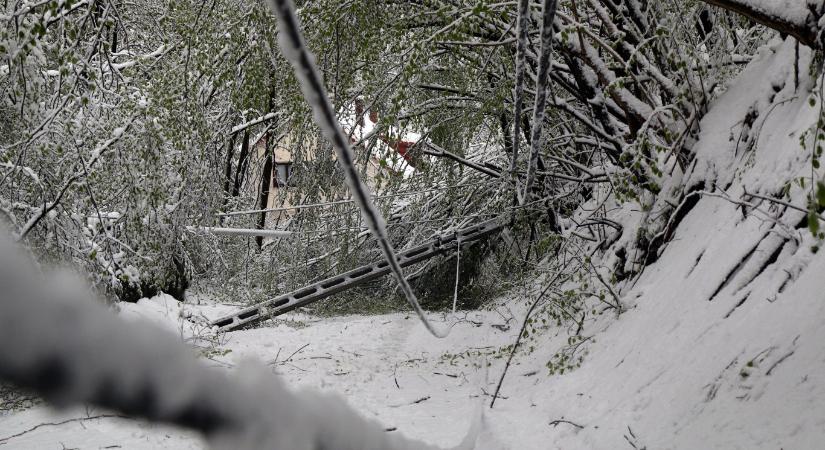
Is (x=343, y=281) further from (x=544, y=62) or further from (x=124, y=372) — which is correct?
(x=124, y=372)

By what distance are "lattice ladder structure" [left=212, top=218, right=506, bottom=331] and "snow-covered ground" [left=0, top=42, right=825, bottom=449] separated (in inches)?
87.8

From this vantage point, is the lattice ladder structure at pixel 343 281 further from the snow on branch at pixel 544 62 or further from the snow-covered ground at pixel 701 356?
the snow on branch at pixel 544 62

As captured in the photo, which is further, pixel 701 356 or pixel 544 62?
pixel 701 356

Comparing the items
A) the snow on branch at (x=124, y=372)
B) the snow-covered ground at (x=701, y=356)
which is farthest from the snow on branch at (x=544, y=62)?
the snow-covered ground at (x=701, y=356)

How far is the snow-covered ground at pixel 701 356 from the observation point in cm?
268

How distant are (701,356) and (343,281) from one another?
6.30 m

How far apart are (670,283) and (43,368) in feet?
15.1

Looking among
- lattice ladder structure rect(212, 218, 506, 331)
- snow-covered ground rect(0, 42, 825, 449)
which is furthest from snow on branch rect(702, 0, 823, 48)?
lattice ladder structure rect(212, 218, 506, 331)

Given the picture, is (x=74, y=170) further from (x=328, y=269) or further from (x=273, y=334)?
(x=328, y=269)

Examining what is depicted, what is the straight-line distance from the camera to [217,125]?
11000mm

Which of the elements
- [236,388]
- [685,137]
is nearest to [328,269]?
[685,137]

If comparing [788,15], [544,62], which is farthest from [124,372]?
[788,15]

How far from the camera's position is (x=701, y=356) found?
10.8 feet

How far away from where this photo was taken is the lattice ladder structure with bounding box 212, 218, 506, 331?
8.68 m
